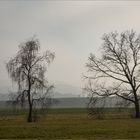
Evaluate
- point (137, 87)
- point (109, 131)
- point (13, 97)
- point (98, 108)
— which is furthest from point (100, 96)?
point (109, 131)

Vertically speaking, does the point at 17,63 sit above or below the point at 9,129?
above

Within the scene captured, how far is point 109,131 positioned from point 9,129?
8083 millimetres

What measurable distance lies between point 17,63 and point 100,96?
1321 cm

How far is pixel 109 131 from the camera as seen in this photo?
29.4 m

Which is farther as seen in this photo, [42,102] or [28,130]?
[42,102]

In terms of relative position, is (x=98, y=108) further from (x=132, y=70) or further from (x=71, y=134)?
(x=71, y=134)

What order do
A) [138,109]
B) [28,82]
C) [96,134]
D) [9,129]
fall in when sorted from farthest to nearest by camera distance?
[138,109], [28,82], [9,129], [96,134]

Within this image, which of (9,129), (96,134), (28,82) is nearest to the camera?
(96,134)

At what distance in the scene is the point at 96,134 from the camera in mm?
28469

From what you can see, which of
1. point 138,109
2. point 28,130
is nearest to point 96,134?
point 28,130

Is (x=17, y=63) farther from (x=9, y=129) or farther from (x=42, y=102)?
(x=9, y=129)

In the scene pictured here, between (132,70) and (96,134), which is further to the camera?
(132,70)

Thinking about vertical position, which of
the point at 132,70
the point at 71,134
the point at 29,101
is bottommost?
the point at 71,134

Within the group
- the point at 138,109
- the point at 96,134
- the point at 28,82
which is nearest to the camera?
the point at 96,134
